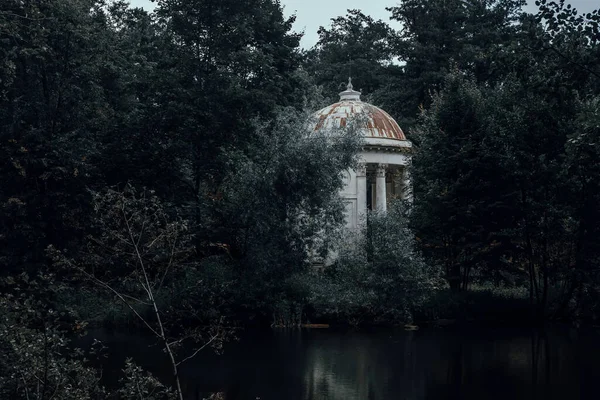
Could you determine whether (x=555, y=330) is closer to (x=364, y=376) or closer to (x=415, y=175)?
(x=415, y=175)

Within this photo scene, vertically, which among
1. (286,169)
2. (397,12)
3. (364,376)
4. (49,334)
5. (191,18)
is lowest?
(364,376)

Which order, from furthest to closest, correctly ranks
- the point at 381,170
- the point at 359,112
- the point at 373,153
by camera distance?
the point at 381,170
the point at 373,153
the point at 359,112

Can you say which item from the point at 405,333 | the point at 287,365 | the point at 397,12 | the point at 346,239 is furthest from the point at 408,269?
the point at 397,12

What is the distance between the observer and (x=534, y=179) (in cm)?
3425

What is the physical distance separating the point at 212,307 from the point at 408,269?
23.4 ft

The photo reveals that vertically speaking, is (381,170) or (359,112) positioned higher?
(359,112)

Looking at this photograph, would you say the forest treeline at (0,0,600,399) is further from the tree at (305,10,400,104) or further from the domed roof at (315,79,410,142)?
the tree at (305,10,400,104)

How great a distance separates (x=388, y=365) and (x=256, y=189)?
11601mm

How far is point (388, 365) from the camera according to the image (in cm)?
2281

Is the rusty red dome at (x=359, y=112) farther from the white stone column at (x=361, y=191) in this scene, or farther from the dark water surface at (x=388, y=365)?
the dark water surface at (x=388, y=365)

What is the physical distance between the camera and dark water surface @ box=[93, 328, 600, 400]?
19000mm

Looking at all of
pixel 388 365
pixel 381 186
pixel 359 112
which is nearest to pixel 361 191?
pixel 381 186

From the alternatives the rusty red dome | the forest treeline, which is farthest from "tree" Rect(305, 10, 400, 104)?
the forest treeline

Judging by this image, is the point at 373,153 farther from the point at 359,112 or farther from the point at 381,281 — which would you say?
the point at 381,281
